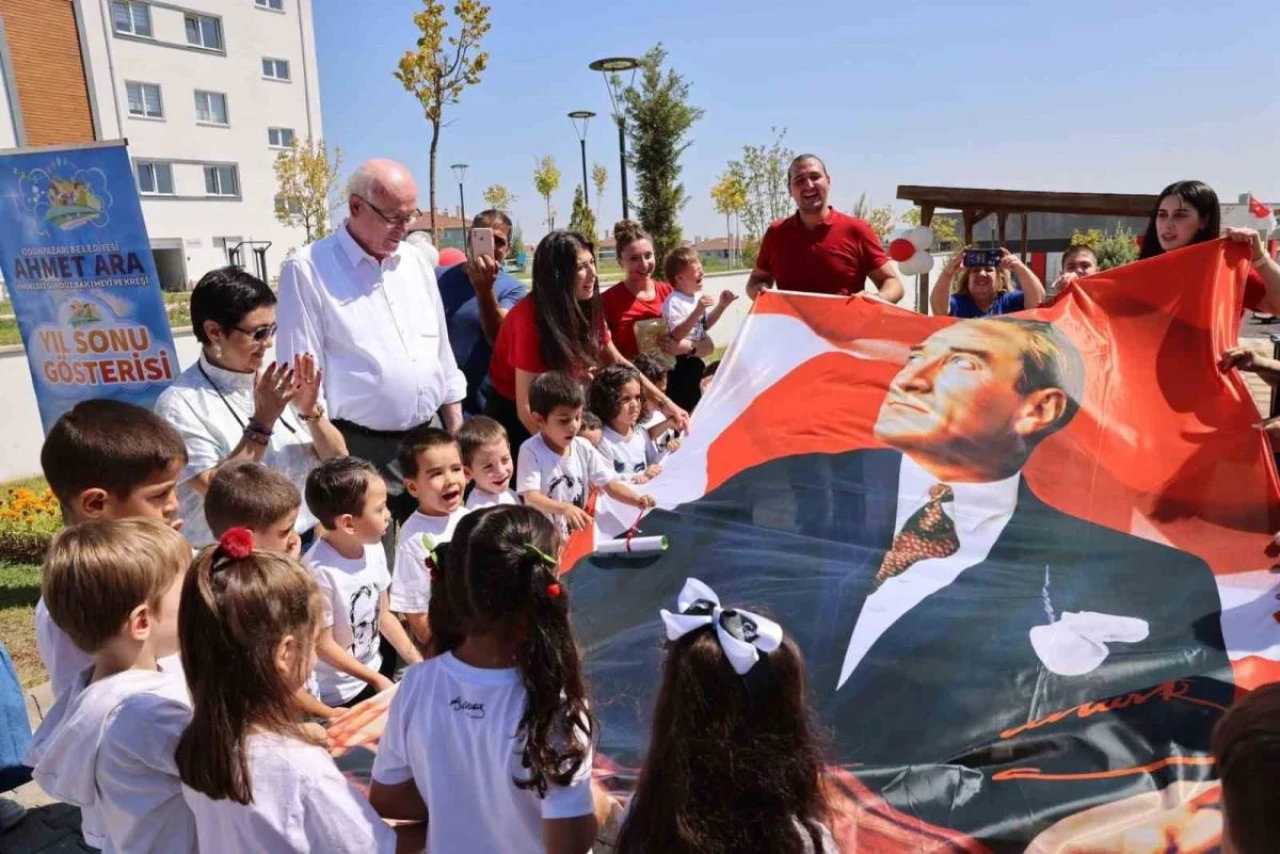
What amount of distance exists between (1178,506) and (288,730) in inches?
101

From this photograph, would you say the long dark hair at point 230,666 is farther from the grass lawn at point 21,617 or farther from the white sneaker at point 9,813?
the grass lawn at point 21,617

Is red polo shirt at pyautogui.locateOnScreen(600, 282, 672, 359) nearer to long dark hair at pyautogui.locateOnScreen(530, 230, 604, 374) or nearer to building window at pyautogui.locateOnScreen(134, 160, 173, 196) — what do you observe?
long dark hair at pyautogui.locateOnScreen(530, 230, 604, 374)

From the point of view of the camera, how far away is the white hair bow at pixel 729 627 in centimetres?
130

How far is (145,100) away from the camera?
2661 cm

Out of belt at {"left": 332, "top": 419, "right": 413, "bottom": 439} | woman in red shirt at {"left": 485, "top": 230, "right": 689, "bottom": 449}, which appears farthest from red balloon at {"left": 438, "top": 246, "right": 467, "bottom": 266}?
belt at {"left": 332, "top": 419, "right": 413, "bottom": 439}

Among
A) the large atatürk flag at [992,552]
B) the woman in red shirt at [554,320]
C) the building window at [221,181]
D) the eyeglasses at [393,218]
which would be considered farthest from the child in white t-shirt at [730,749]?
the building window at [221,181]

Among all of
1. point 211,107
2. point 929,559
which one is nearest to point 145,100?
point 211,107

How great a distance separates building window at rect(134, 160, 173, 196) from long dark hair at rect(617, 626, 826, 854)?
29.1m

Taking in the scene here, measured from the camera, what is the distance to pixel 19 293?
4516mm

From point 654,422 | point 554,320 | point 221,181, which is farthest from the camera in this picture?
point 221,181

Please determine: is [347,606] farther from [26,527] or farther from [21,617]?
[26,527]

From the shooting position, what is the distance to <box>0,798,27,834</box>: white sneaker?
8.71 feet

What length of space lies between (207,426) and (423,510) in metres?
0.70

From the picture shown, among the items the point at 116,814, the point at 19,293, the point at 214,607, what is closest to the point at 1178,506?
the point at 214,607
